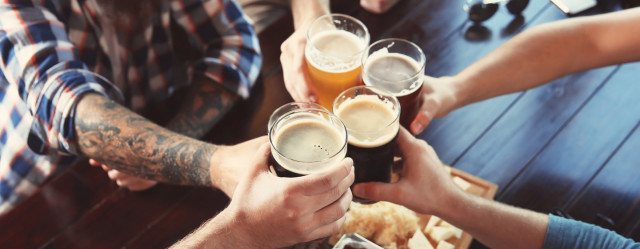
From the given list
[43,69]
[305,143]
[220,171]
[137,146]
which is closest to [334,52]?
[305,143]

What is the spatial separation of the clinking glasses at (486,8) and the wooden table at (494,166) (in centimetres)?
13

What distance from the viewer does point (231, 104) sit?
1893 mm

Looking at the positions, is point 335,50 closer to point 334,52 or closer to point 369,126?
point 334,52

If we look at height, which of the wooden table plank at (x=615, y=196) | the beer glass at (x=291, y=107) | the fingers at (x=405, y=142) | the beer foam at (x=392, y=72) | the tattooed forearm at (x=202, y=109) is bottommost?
the wooden table plank at (x=615, y=196)

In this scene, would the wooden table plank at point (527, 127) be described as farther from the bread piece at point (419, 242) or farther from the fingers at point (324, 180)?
the fingers at point (324, 180)

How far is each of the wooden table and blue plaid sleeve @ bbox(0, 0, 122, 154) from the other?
0.18 metres

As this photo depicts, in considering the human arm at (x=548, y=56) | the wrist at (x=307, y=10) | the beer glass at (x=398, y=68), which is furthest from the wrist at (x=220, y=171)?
the human arm at (x=548, y=56)

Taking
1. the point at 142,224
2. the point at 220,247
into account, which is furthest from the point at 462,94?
the point at 142,224

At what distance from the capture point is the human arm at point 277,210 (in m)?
1.08

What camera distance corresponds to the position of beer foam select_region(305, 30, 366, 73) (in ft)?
4.53

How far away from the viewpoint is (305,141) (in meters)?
1.20

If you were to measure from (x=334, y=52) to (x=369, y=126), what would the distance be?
1.07 ft

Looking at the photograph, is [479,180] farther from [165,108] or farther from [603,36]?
[165,108]

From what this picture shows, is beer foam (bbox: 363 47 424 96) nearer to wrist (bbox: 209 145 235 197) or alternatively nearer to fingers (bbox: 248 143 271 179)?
fingers (bbox: 248 143 271 179)
